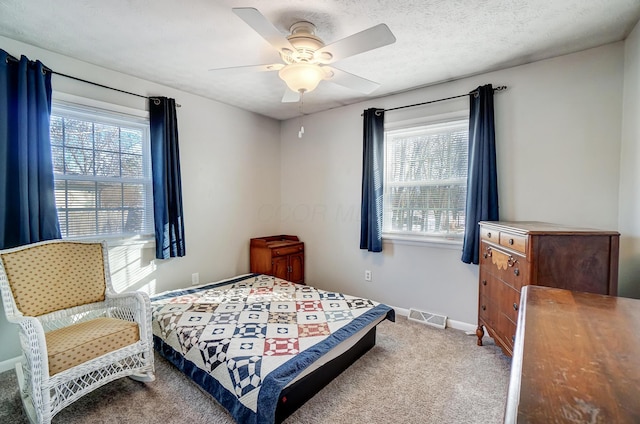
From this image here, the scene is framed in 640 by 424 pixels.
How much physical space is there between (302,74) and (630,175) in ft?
7.92

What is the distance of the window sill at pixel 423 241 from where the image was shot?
294 cm

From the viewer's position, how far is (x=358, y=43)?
1664 millimetres

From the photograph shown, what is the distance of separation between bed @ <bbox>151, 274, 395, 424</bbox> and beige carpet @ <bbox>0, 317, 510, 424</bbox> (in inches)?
3.9

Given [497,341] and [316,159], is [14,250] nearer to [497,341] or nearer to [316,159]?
[316,159]

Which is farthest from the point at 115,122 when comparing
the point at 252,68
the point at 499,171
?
the point at 499,171

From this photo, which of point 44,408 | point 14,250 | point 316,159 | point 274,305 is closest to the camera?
point 44,408

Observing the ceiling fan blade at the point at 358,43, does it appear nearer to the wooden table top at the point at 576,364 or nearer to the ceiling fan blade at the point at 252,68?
the ceiling fan blade at the point at 252,68

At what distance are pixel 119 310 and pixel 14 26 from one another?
2142 mm

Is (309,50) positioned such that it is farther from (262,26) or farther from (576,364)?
(576,364)

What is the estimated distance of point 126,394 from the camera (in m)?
1.92

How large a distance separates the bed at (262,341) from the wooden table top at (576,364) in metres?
1.25

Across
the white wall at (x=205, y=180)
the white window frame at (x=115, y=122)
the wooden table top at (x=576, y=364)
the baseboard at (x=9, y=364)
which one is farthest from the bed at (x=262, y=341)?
the wooden table top at (x=576, y=364)

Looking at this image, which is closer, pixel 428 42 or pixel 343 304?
pixel 428 42

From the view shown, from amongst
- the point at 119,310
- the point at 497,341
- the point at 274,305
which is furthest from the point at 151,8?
the point at 497,341
